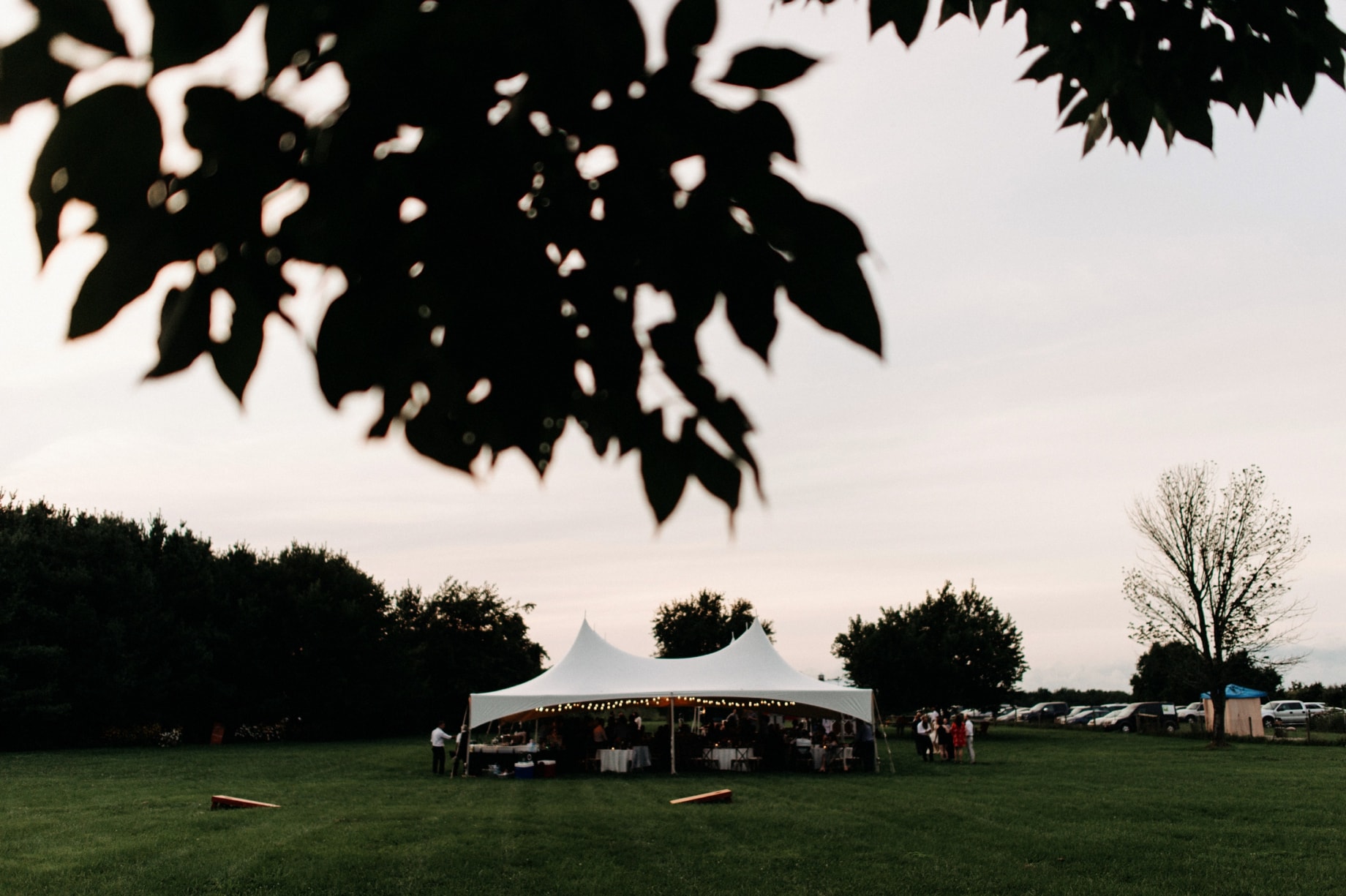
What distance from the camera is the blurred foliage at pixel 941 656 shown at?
3941cm

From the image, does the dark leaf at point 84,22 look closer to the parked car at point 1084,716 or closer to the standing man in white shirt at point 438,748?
the standing man in white shirt at point 438,748

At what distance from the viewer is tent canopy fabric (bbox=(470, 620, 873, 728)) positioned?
2109cm

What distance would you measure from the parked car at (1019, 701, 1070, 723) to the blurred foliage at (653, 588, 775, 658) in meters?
24.6

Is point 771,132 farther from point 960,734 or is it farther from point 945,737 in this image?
point 945,737

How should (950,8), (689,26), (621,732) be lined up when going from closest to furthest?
(689,26)
(950,8)
(621,732)

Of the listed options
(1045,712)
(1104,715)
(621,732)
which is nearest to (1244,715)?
(1104,715)

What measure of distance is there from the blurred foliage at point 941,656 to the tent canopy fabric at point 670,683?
1768cm

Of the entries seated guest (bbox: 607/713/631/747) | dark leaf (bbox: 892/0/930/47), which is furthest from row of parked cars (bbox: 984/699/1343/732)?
dark leaf (bbox: 892/0/930/47)

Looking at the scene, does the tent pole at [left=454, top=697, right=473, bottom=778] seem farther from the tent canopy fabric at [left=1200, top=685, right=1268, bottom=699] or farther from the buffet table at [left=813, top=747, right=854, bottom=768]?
the tent canopy fabric at [left=1200, top=685, right=1268, bottom=699]

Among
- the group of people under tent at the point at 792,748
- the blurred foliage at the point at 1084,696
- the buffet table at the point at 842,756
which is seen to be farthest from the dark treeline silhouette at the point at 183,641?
the blurred foliage at the point at 1084,696

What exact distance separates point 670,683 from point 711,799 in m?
6.18

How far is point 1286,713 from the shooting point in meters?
50.0

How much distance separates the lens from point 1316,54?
3.47m

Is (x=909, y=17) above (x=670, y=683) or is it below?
above
